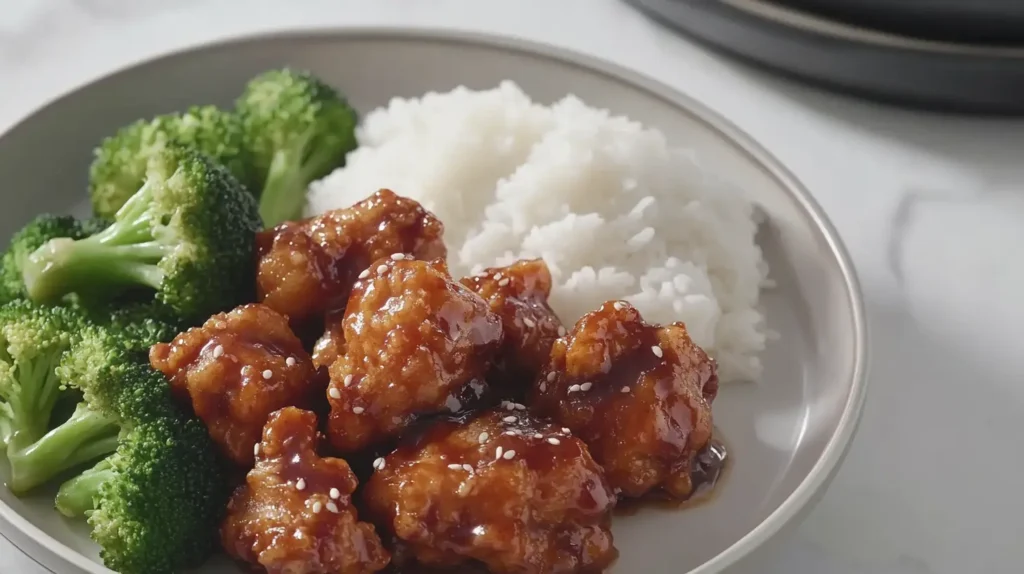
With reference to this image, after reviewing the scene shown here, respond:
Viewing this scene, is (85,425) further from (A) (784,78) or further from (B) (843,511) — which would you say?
(A) (784,78)

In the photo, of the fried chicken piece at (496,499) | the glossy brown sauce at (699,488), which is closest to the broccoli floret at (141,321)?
the fried chicken piece at (496,499)

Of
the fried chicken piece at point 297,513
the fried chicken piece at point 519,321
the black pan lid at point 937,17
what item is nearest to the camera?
the fried chicken piece at point 297,513

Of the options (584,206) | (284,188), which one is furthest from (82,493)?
(584,206)

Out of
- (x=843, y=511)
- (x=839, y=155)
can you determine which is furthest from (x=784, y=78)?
(x=843, y=511)

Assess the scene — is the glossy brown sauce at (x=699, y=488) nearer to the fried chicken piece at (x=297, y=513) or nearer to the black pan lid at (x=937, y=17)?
the fried chicken piece at (x=297, y=513)

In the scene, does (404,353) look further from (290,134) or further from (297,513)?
(290,134)

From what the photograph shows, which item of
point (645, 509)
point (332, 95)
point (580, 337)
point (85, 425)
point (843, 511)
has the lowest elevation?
point (85, 425)
